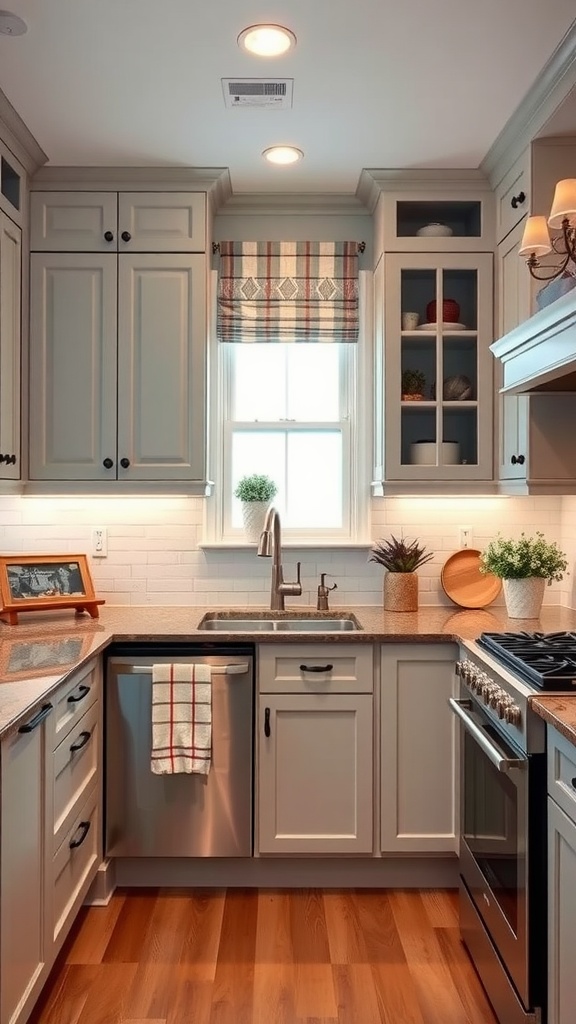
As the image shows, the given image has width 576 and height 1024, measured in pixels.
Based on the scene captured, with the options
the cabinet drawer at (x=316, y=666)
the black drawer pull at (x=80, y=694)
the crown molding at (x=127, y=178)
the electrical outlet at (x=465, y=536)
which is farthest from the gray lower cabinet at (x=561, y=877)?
the crown molding at (x=127, y=178)

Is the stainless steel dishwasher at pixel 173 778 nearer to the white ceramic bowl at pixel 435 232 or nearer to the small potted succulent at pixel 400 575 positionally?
the small potted succulent at pixel 400 575

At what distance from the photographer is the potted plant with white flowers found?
294 centimetres

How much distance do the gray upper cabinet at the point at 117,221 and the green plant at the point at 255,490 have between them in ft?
3.18

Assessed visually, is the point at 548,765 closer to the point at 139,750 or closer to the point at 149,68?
the point at 139,750

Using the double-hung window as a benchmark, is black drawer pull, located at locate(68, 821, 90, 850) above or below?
below

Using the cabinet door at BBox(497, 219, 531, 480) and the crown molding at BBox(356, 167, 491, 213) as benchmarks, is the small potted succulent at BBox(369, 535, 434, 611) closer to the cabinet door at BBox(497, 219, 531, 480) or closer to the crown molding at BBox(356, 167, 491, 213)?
the cabinet door at BBox(497, 219, 531, 480)

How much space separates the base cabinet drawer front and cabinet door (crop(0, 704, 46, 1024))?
14 centimetres

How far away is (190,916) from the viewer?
2574mm

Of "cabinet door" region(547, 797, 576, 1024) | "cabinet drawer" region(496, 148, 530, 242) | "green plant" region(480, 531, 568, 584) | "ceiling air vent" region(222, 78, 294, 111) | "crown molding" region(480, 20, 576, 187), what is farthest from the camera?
"green plant" region(480, 531, 568, 584)

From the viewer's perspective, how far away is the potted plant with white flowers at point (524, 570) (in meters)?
2.94

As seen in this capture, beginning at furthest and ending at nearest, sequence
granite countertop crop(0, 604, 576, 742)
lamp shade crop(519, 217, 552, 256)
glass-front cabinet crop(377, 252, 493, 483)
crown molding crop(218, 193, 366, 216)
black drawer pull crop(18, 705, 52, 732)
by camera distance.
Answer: crown molding crop(218, 193, 366, 216) → glass-front cabinet crop(377, 252, 493, 483) → lamp shade crop(519, 217, 552, 256) → granite countertop crop(0, 604, 576, 742) → black drawer pull crop(18, 705, 52, 732)

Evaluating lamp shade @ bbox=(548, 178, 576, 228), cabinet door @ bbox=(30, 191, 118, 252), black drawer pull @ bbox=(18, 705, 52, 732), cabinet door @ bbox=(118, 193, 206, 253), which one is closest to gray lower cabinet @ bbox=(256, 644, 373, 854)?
black drawer pull @ bbox=(18, 705, 52, 732)

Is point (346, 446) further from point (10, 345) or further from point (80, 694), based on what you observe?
point (80, 694)

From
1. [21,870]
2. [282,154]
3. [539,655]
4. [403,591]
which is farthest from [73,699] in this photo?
[282,154]
